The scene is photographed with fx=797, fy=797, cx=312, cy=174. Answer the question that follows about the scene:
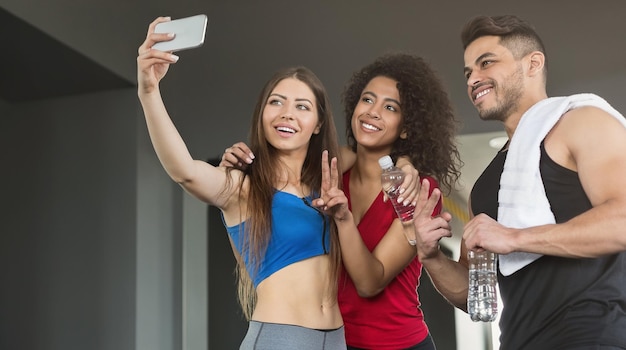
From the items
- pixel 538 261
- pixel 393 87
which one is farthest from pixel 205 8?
pixel 538 261

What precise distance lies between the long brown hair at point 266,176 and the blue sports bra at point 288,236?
0.01 m

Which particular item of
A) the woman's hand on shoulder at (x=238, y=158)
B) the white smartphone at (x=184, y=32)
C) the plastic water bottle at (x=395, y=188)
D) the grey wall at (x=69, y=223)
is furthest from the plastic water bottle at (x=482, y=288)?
the grey wall at (x=69, y=223)

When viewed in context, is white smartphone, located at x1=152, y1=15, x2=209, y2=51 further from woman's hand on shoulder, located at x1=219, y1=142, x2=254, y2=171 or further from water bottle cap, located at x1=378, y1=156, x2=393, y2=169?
water bottle cap, located at x1=378, y1=156, x2=393, y2=169

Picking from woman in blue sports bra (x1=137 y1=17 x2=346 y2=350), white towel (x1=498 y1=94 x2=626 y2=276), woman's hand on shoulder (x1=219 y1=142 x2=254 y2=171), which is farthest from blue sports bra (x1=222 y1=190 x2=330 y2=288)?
white towel (x1=498 y1=94 x2=626 y2=276)

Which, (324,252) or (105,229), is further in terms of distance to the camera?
(105,229)

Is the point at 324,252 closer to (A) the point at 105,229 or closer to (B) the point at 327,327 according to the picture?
(B) the point at 327,327

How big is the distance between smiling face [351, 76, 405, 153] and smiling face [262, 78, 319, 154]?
0.20 meters

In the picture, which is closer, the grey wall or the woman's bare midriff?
the woman's bare midriff

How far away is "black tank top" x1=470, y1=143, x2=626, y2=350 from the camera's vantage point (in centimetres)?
142

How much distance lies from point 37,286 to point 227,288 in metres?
1.02

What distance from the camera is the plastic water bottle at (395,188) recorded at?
1.95 m

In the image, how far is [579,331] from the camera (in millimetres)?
1420

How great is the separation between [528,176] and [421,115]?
74 cm

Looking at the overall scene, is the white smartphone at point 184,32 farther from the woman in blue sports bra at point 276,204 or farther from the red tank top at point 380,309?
the red tank top at point 380,309
